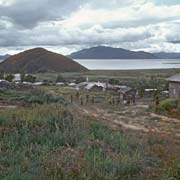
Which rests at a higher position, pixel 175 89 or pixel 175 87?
pixel 175 87

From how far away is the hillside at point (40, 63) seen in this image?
5162 inches

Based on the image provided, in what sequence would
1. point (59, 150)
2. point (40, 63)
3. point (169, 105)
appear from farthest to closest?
point (40, 63), point (169, 105), point (59, 150)

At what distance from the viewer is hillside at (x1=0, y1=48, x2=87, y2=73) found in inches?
5162

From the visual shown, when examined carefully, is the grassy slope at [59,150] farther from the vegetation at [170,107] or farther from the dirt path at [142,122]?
the vegetation at [170,107]

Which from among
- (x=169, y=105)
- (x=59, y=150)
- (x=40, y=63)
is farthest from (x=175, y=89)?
(x=40, y=63)

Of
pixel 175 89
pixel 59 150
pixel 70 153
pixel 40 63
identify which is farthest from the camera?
pixel 40 63

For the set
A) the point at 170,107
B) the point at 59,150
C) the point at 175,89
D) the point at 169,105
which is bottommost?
the point at 170,107

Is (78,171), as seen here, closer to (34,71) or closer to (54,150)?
(54,150)

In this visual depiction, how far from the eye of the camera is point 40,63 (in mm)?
136375

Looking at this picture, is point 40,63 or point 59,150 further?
point 40,63

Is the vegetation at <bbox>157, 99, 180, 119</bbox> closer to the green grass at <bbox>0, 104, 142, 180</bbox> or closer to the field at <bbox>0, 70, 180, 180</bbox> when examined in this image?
the field at <bbox>0, 70, 180, 180</bbox>

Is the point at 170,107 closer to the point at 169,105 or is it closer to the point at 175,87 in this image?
the point at 169,105

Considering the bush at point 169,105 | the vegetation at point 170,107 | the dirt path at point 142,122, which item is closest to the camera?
the dirt path at point 142,122

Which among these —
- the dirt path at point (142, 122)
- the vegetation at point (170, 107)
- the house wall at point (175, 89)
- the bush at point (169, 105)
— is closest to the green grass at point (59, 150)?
the dirt path at point (142, 122)
